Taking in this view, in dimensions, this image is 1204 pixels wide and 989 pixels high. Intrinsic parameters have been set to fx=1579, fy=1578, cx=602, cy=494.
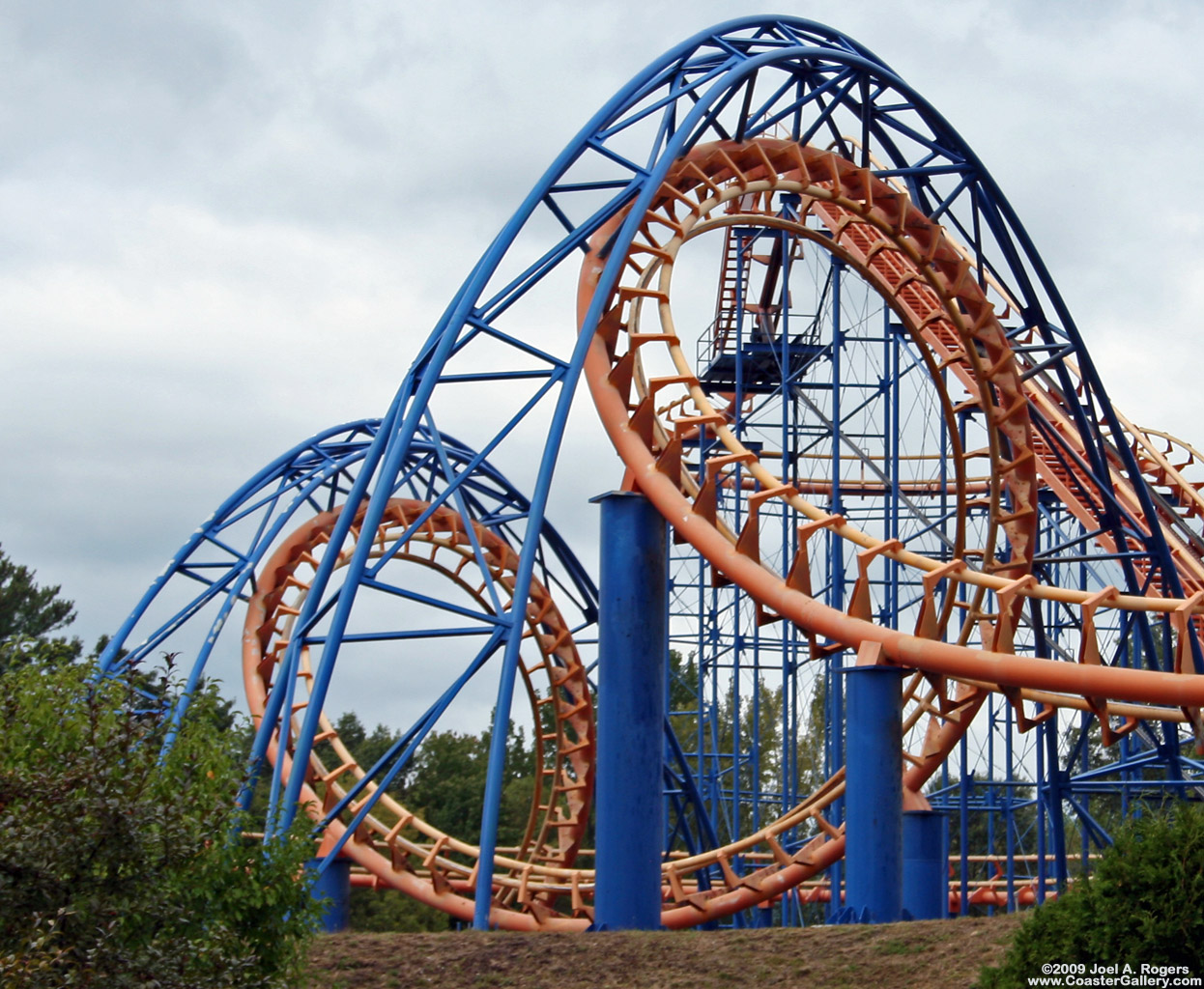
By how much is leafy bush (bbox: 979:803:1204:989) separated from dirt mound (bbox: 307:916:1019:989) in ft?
5.81

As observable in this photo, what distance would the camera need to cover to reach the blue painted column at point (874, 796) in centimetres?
1180

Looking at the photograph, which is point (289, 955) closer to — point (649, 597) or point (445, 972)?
point (445, 972)

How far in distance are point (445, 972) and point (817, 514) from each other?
4.85 metres

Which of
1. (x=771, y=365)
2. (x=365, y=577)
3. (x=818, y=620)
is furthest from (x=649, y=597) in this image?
(x=771, y=365)

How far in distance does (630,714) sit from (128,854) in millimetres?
5857

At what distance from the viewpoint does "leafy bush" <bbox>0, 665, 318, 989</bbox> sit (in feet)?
19.8

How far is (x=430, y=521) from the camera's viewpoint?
20.0 m

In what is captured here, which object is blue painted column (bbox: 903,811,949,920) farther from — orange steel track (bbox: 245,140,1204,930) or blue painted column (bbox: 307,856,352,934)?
blue painted column (bbox: 307,856,352,934)

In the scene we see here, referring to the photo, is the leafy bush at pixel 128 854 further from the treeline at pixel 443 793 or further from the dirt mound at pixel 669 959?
the treeline at pixel 443 793

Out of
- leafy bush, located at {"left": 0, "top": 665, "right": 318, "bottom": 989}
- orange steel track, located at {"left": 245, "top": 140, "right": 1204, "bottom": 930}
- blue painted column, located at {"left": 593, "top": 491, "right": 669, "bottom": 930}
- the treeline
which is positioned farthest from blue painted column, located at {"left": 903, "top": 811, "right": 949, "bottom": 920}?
the treeline

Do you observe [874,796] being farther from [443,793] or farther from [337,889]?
[443,793]

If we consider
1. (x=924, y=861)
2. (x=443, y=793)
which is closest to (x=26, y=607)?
(x=443, y=793)

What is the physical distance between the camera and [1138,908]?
6930 millimetres

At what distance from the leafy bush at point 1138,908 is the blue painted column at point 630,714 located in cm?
446
